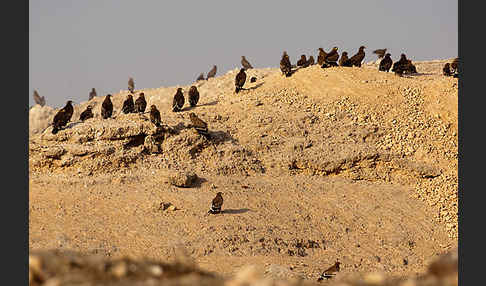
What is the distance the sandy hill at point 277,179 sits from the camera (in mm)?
16625

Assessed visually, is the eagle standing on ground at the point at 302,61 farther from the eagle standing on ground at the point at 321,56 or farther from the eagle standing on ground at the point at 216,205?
the eagle standing on ground at the point at 216,205

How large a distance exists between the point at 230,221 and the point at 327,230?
10.1ft

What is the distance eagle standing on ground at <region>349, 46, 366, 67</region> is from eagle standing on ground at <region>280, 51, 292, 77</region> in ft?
9.77

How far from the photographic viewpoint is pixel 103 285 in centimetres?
589

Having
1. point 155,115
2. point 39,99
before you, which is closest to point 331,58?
point 155,115

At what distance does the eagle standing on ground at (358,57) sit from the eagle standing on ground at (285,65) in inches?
117

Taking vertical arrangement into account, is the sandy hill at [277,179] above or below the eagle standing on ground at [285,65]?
below

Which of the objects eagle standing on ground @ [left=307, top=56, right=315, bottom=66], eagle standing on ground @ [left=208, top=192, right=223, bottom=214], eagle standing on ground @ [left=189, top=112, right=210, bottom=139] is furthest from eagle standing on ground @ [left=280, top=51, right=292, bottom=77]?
eagle standing on ground @ [left=208, top=192, right=223, bottom=214]

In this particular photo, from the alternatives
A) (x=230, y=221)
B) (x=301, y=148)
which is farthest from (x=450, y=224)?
(x=230, y=221)

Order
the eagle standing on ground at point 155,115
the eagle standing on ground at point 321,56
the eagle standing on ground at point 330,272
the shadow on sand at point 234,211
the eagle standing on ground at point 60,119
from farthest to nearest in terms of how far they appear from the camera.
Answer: the eagle standing on ground at point 321,56
the eagle standing on ground at point 155,115
the eagle standing on ground at point 60,119
the shadow on sand at point 234,211
the eagle standing on ground at point 330,272

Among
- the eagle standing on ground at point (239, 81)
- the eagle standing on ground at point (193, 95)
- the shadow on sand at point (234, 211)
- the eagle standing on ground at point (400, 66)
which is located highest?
the eagle standing on ground at point (400, 66)

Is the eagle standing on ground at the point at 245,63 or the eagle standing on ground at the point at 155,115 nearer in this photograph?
the eagle standing on ground at the point at 155,115

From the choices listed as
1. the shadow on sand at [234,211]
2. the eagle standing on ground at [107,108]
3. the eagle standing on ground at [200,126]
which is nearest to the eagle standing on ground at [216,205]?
the shadow on sand at [234,211]

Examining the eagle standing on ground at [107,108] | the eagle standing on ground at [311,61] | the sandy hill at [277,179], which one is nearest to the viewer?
the sandy hill at [277,179]
